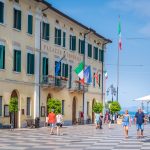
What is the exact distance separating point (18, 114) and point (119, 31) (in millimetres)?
18788

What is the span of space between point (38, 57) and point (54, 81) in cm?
386

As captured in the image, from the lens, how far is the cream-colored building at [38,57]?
119 ft

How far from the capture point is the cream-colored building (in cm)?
3641

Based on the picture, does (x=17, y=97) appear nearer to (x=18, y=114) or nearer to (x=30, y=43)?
(x=18, y=114)

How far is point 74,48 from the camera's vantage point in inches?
2002

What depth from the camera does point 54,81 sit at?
4466cm

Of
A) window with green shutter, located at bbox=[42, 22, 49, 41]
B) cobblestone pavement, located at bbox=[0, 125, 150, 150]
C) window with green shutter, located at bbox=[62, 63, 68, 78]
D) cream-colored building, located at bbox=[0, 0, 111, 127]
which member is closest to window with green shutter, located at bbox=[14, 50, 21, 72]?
cream-colored building, located at bbox=[0, 0, 111, 127]

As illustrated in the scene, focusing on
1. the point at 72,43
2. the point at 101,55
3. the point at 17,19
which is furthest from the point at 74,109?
the point at 17,19

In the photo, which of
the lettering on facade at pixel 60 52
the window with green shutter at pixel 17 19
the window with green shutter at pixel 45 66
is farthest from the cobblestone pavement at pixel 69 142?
the lettering on facade at pixel 60 52

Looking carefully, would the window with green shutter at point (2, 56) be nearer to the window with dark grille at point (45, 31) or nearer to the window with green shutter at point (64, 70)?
the window with dark grille at point (45, 31)

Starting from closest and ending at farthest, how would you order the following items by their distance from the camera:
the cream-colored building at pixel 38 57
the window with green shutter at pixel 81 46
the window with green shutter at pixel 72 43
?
the cream-colored building at pixel 38 57, the window with green shutter at pixel 72 43, the window with green shutter at pixel 81 46

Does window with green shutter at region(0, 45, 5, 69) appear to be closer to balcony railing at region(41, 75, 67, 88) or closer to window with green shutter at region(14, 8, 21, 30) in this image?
window with green shutter at region(14, 8, 21, 30)

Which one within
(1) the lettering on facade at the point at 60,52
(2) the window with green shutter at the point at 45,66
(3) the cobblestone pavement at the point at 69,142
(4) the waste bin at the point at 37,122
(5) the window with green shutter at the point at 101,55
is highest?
(5) the window with green shutter at the point at 101,55

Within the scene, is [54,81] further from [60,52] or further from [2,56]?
[2,56]
